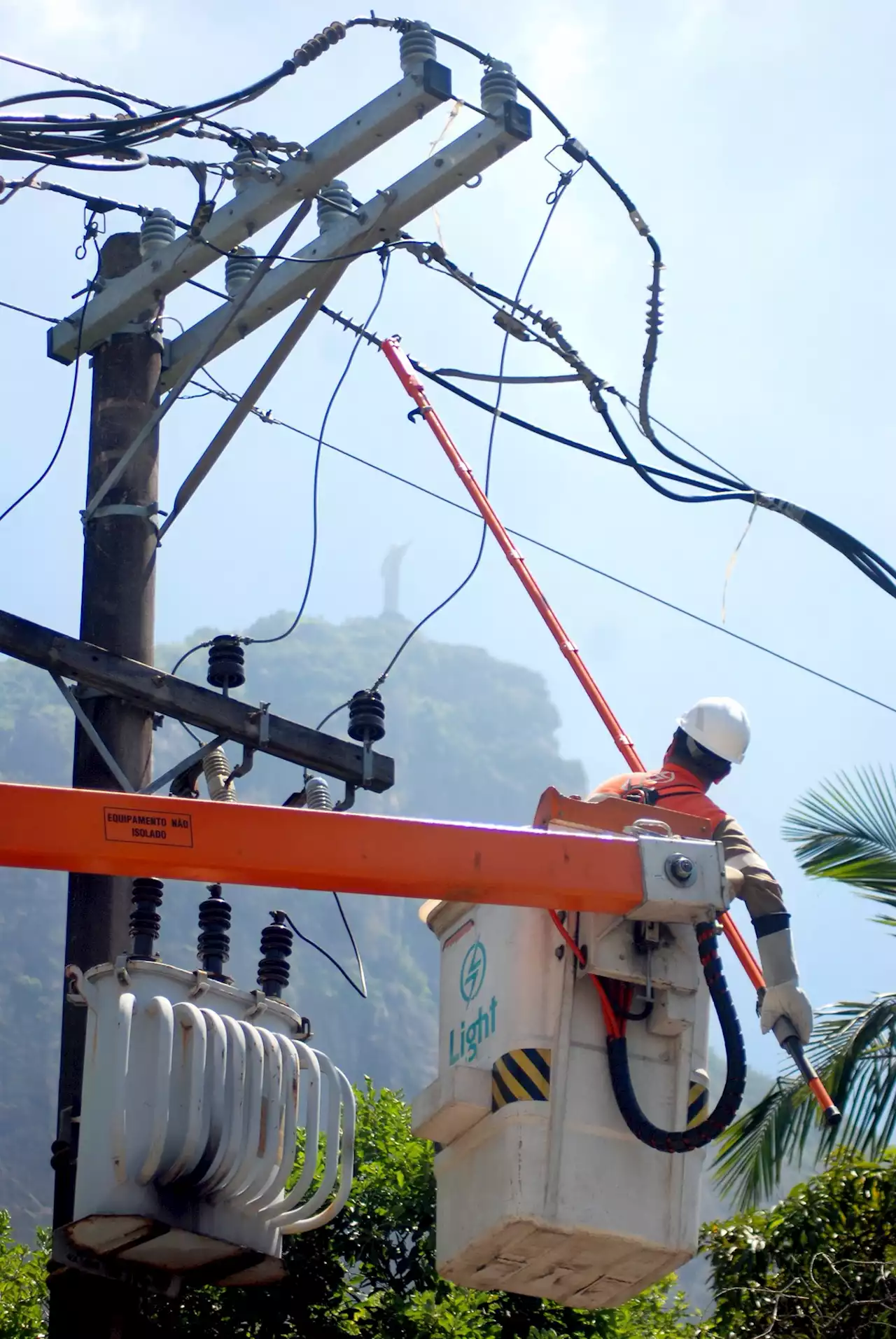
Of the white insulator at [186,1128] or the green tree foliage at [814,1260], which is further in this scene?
the green tree foliage at [814,1260]

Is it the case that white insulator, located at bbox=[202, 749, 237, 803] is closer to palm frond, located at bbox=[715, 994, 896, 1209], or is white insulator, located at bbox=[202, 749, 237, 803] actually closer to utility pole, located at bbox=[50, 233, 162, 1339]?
utility pole, located at bbox=[50, 233, 162, 1339]

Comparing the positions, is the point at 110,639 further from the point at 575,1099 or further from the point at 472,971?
the point at 575,1099

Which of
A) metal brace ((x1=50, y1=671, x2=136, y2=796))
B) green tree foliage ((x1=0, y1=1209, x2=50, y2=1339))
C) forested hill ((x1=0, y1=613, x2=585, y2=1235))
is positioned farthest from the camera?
forested hill ((x1=0, y1=613, x2=585, y2=1235))

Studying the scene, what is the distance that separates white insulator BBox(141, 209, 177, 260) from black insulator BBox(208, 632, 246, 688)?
190 cm

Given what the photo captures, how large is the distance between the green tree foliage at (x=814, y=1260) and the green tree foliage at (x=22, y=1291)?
12.6ft

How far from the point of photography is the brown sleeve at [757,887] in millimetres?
7152

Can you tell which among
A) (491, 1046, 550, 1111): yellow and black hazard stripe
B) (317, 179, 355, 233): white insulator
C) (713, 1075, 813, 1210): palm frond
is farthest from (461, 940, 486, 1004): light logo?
(713, 1075, 813, 1210): palm frond

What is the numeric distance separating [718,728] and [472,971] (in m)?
1.71

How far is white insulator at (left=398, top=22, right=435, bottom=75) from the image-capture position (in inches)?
360

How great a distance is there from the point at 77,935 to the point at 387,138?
3817 millimetres

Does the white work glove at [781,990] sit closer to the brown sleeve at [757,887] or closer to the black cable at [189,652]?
the brown sleeve at [757,887]

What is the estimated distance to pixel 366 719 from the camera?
29.5 ft

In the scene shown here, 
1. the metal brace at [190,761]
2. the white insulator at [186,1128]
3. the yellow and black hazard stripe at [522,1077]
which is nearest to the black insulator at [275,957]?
the white insulator at [186,1128]

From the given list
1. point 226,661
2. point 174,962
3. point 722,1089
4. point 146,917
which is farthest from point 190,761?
point 174,962
